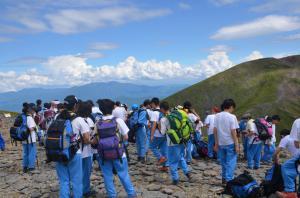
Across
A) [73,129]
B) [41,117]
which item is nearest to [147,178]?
[73,129]

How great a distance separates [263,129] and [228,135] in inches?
225

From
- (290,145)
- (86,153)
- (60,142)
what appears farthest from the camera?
(290,145)

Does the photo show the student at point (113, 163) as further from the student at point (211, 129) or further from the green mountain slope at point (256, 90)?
the green mountain slope at point (256, 90)

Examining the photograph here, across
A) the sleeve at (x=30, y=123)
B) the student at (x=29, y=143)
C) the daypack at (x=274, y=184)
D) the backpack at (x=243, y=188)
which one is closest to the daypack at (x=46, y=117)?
the student at (x=29, y=143)

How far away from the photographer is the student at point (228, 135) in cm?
1204

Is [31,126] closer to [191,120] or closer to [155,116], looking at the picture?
[155,116]

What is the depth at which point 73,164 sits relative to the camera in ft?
32.8

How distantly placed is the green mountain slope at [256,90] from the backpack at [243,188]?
8781 cm

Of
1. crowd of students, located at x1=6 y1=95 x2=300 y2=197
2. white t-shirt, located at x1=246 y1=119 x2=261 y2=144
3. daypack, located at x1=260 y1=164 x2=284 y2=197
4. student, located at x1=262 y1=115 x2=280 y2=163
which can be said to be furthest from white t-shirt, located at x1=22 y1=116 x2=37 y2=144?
student, located at x1=262 y1=115 x2=280 y2=163

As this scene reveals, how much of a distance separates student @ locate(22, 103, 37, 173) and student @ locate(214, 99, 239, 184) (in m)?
7.71

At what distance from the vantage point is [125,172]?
10242 millimetres

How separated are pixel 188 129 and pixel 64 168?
459cm

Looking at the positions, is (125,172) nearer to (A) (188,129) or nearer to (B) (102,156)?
(B) (102,156)

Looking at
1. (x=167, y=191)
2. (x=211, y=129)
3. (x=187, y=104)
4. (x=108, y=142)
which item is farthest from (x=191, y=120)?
(x=108, y=142)
